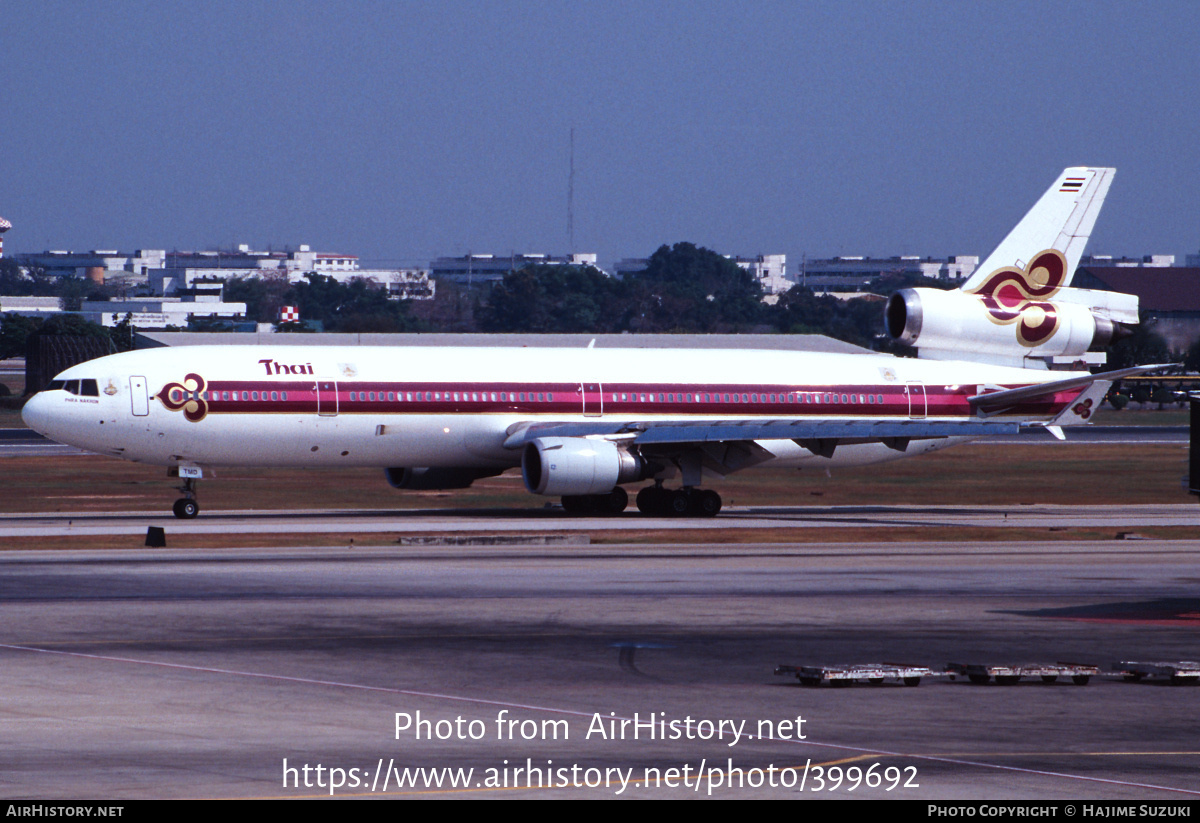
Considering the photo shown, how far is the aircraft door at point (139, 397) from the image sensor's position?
1736 inches

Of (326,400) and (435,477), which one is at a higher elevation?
(326,400)

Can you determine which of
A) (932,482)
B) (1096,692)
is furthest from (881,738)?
(932,482)

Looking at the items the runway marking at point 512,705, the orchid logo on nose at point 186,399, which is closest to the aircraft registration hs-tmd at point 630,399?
the orchid logo on nose at point 186,399

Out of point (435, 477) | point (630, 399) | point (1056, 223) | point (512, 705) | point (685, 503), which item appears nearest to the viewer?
point (512, 705)

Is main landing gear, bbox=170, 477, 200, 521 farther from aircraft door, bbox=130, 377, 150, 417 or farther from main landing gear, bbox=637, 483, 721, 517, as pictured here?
main landing gear, bbox=637, 483, 721, 517

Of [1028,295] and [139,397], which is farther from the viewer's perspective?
[1028,295]

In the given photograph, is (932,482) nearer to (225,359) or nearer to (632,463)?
(632,463)

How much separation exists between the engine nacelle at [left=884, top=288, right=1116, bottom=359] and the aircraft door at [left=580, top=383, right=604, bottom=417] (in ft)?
34.4

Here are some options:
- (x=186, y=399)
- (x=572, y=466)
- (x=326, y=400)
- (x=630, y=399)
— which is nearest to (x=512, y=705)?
(x=572, y=466)

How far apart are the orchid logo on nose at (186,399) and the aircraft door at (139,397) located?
34 cm

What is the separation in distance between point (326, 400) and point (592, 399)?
7.78m

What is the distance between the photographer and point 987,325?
Result: 51969mm

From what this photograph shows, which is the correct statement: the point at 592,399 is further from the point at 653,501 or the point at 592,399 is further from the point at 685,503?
the point at 685,503

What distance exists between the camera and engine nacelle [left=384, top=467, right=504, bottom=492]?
159 feet
